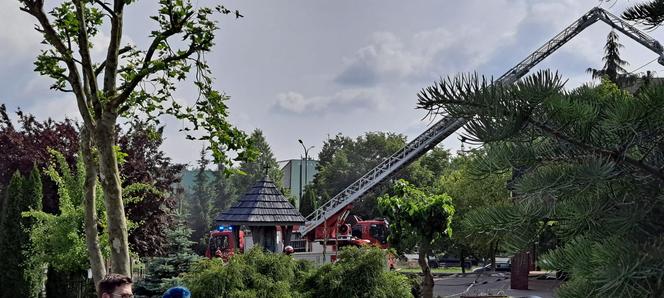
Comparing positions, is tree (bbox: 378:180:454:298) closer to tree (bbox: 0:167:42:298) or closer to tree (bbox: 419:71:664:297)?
tree (bbox: 0:167:42:298)

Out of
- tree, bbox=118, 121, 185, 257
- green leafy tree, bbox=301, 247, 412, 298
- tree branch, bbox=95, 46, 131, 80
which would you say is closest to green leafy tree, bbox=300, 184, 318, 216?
tree, bbox=118, 121, 185, 257

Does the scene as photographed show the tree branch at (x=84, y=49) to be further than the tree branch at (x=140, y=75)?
No

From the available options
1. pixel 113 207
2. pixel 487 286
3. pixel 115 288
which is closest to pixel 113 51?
pixel 113 207

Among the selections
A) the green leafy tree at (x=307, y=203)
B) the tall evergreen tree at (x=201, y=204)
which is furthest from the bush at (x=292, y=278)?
the tall evergreen tree at (x=201, y=204)

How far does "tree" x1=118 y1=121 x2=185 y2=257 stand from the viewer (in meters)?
17.7

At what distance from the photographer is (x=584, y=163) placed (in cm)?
175

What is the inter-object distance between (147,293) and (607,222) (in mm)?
12318

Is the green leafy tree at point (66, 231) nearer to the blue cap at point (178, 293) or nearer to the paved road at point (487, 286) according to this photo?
the blue cap at point (178, 293)

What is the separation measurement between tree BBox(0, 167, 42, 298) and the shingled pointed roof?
16.5 feet

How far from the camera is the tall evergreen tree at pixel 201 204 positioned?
182 ft

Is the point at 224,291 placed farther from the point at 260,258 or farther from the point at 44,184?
the point at 44,184

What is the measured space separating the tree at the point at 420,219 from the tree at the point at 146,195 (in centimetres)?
755

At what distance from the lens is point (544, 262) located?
1.92m

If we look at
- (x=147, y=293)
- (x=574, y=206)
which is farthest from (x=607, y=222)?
(x=147, y=293)
